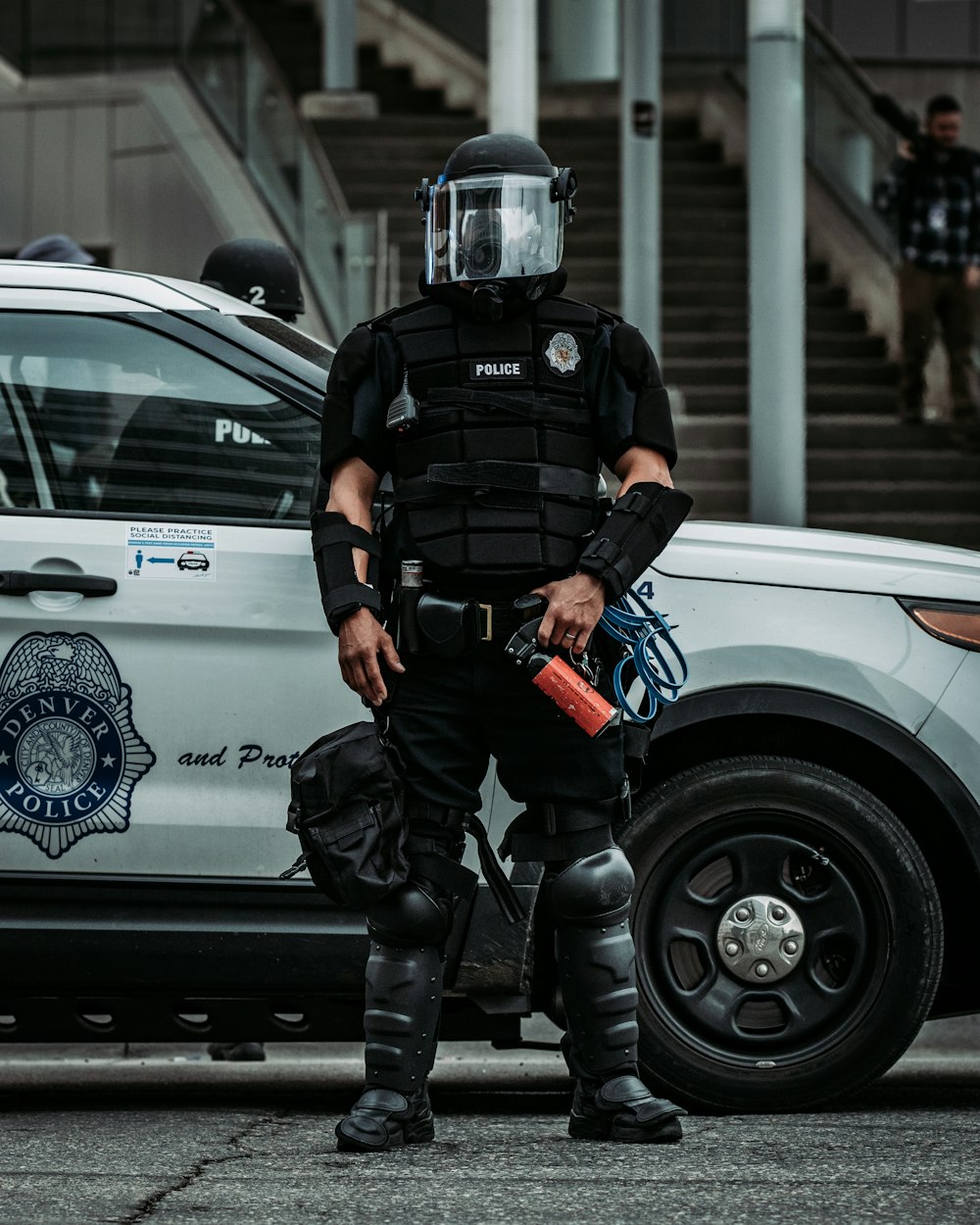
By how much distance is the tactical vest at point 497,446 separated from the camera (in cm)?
411

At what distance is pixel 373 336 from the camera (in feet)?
13.9

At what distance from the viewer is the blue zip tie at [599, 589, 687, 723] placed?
421cm

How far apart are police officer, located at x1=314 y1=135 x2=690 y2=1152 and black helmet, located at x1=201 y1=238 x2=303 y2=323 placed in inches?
81.8

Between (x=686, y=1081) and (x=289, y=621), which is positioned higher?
(x=289, y=621)

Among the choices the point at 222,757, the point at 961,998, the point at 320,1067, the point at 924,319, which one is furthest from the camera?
the point at 924,319

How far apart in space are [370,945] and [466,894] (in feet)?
0.79

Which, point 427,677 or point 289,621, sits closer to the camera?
point 427,677

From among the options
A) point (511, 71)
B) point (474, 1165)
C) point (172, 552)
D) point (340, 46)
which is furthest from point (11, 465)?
point (340, 46)

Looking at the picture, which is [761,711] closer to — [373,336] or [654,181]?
[373,336]

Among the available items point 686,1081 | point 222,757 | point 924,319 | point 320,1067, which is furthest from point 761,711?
point 924,319

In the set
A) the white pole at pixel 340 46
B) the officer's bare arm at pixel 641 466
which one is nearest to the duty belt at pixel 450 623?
the officer's bare arm at pixel 641 466

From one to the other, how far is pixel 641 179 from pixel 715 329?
68.4 inches

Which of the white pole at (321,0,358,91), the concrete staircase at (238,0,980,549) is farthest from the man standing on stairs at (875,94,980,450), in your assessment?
the white pole at (321,0,358,91)

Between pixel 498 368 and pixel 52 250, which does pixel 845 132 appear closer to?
pixel 52 250
